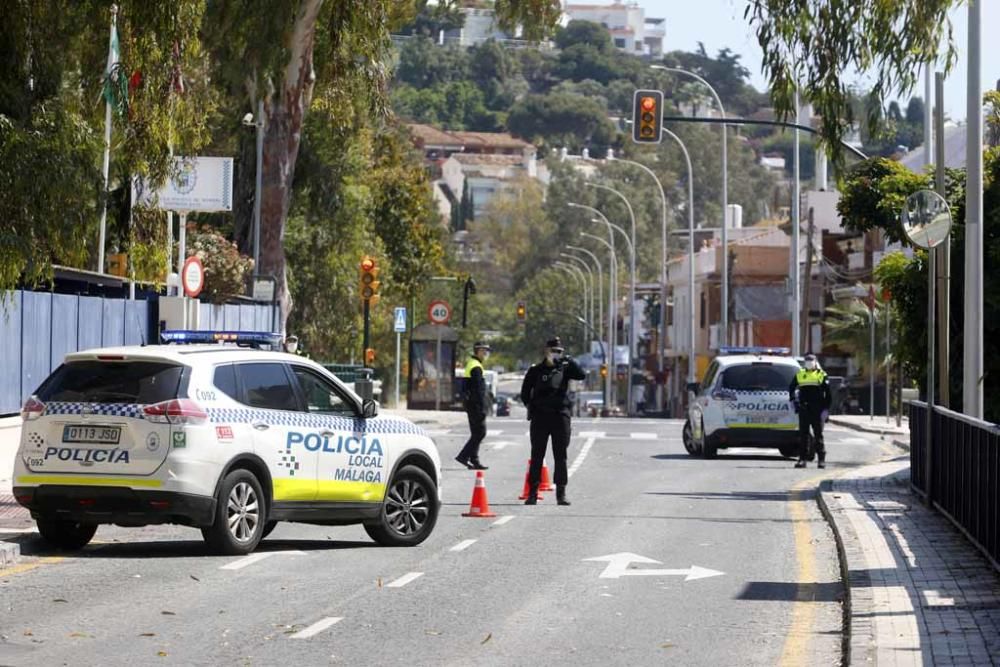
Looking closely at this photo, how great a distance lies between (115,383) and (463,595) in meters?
3.67

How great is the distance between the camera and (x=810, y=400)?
101 ft

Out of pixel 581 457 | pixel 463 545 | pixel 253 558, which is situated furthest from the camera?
pixel 581 457

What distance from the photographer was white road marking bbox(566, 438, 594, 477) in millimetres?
30555

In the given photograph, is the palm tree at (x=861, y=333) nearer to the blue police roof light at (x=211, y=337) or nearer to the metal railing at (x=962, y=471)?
the metal railing at (x=962, y=471)

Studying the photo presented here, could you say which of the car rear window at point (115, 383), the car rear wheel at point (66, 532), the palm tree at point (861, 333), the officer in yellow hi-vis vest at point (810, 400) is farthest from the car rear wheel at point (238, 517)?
the palm tree at point (861, 333)

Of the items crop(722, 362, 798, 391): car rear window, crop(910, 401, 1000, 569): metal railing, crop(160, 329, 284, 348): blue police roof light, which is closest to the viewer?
crop(910, 401, 1000, 569): metal railing

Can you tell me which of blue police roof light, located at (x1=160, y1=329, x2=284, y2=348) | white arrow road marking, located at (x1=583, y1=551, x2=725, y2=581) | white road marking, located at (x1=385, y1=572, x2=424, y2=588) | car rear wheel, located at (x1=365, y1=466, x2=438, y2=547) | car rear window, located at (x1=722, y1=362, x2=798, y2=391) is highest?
blue police roof light, located at (x1=160, y1=329, x2=284, y2=348)

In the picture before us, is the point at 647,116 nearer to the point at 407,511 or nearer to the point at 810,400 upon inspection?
the point at 810,400

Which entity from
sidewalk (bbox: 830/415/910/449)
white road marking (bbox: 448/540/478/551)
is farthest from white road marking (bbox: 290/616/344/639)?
sidewalk (bbox: 830/415/910/449)

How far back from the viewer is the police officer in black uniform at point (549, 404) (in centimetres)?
2227

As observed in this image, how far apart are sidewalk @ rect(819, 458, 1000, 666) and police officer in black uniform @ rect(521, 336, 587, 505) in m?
2.99

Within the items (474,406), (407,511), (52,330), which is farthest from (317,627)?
(474,406)

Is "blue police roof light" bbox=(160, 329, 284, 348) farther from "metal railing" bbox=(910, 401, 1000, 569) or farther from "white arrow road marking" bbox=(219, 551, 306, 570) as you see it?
"metal railing" bbox=(910, 401, 1000, 569)

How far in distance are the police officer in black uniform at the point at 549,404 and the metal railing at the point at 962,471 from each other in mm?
3914
